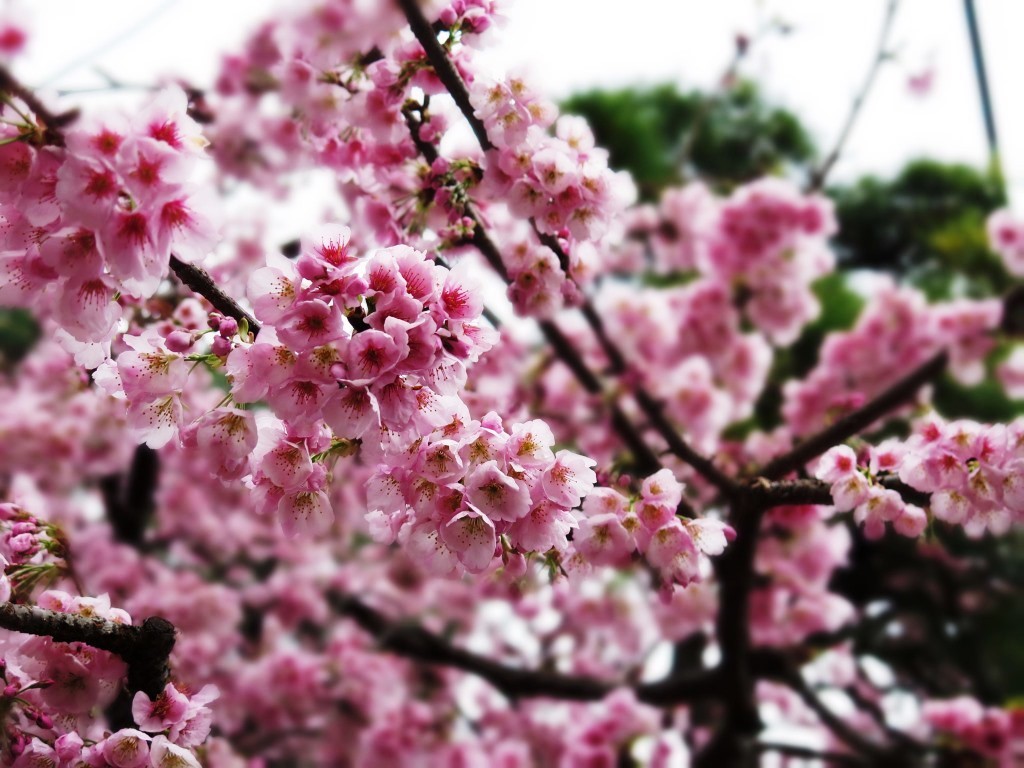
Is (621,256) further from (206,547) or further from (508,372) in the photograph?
(206,547)

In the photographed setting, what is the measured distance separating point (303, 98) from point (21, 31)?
3.16m

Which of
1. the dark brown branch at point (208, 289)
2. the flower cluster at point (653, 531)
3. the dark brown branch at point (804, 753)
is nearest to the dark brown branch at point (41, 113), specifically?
the dark brown branch at point (208, 289)

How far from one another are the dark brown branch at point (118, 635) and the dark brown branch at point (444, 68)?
1213mm

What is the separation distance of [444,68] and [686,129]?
11.6 m

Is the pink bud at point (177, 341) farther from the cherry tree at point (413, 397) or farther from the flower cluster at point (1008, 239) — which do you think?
the flower cluster at point (1008, 239)

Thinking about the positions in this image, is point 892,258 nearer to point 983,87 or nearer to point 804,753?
point 983,87

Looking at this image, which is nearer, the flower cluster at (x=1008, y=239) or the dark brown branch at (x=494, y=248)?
the dark brown branch at (x=494, y=248)

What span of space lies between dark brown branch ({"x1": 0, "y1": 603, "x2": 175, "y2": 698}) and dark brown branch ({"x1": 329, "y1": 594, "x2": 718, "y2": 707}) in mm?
2962

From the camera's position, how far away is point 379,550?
6.84 meters

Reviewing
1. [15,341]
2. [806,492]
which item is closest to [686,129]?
[15,341]

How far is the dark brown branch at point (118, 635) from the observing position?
4.52 ft

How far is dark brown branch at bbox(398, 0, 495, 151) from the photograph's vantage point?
5.07 ft

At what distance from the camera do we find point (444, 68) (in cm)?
168

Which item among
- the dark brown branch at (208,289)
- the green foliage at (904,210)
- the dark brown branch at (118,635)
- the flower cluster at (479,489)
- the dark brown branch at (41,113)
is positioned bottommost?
the dark brown branch at (118,635)
